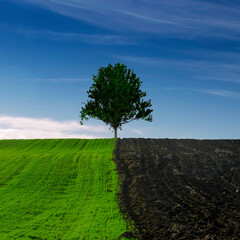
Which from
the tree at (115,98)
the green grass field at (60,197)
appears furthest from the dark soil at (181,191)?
the tree at (115,98)

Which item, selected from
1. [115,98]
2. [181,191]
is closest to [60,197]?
[181,191]

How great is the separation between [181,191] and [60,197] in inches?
273

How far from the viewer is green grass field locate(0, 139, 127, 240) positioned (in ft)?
39.1

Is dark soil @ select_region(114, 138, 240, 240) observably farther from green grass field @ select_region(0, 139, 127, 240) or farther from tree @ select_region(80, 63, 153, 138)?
tree @ select_region(80, 63, 153, 138)

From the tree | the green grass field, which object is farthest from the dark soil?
the tree

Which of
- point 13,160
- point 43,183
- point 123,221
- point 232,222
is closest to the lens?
point 232,222

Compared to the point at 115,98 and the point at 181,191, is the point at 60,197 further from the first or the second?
the point at 115,98

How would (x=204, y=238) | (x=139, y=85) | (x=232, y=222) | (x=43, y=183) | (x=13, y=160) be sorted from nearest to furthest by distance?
(x=204, y=238) → (x=232, y=222) → (x=43, y=183) → (x=13, y=160) → (x=139, y=85)

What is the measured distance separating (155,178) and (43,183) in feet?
25.2

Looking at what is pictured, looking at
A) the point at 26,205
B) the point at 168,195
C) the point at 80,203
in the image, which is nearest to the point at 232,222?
the point at 168,195

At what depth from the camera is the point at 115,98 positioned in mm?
45062

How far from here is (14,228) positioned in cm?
1271

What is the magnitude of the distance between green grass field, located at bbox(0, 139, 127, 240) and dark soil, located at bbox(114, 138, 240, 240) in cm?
92

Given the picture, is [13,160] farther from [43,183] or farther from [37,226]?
[37,226]
